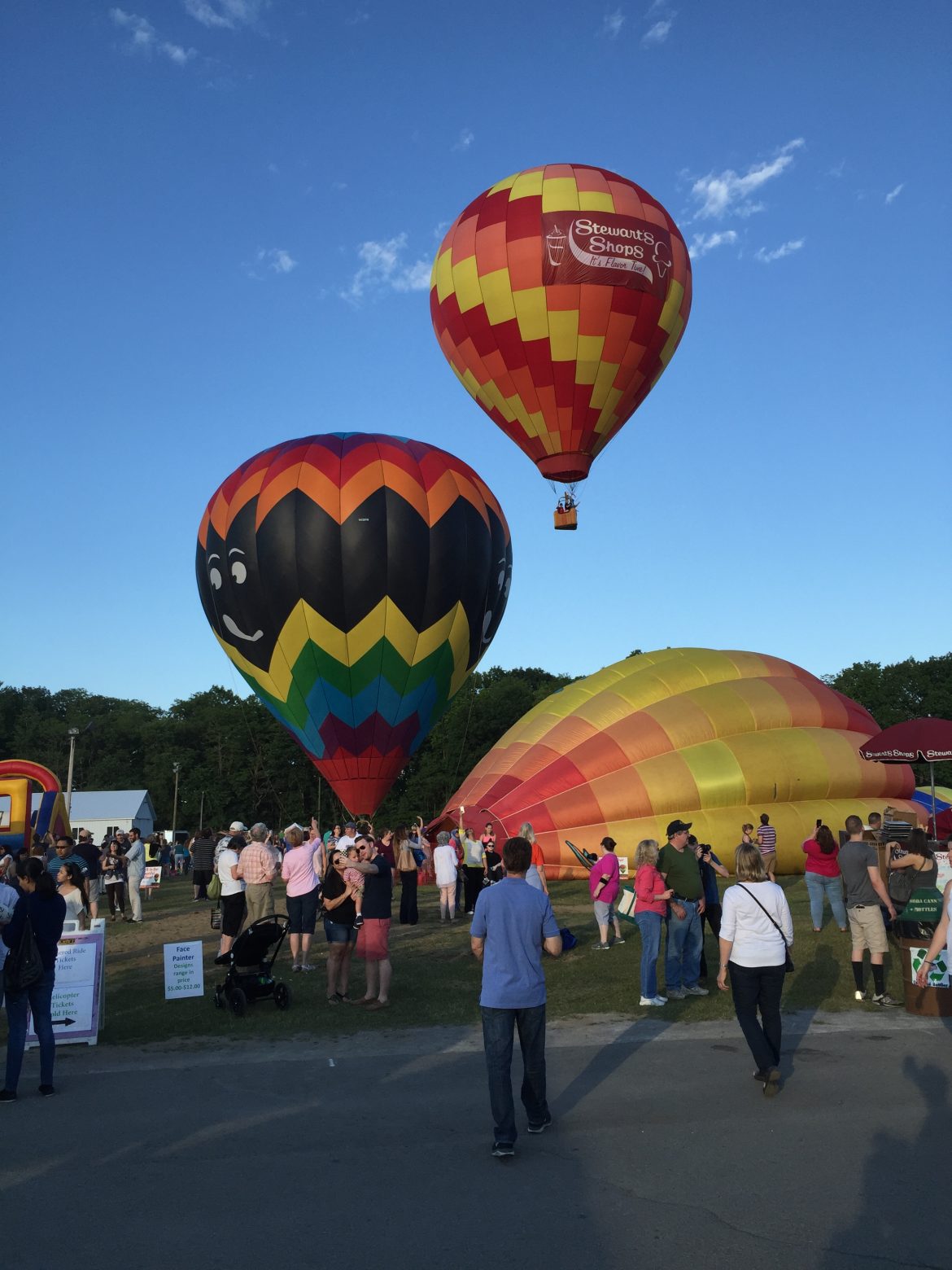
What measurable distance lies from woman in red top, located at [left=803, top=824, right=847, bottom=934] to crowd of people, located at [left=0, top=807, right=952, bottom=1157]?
0.02 metres

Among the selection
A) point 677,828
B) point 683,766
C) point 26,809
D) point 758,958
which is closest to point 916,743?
point 683,766

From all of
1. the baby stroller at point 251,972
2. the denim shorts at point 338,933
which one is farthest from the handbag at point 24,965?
the denim shorts at point 338,933

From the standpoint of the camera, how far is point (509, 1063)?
5598mm

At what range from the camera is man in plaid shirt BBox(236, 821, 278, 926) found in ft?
37.2

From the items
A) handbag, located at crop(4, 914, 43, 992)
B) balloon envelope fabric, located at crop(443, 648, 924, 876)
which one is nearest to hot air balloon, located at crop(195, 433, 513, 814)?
balloon envelope fabric, located at crop(443, 648, 924, 876)

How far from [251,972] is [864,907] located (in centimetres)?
567

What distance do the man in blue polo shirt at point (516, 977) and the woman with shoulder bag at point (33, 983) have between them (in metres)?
3.20

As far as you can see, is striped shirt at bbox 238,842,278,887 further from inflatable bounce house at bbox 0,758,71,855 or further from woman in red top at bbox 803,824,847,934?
inflatable bounce house at bbox 0,758,71,855

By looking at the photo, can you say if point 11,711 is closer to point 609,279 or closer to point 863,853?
point 609,279

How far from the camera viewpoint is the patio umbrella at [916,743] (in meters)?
17.7

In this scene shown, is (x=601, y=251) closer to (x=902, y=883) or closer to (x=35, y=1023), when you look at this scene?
(x=902, y=883)

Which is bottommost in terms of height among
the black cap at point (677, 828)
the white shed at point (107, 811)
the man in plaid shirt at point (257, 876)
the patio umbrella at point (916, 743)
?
the man in plaid shirt at point (257, 876)

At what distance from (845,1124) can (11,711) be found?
392ft

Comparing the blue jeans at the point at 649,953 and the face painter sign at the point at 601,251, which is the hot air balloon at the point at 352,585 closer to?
the face painter sign at the point at 601,251
